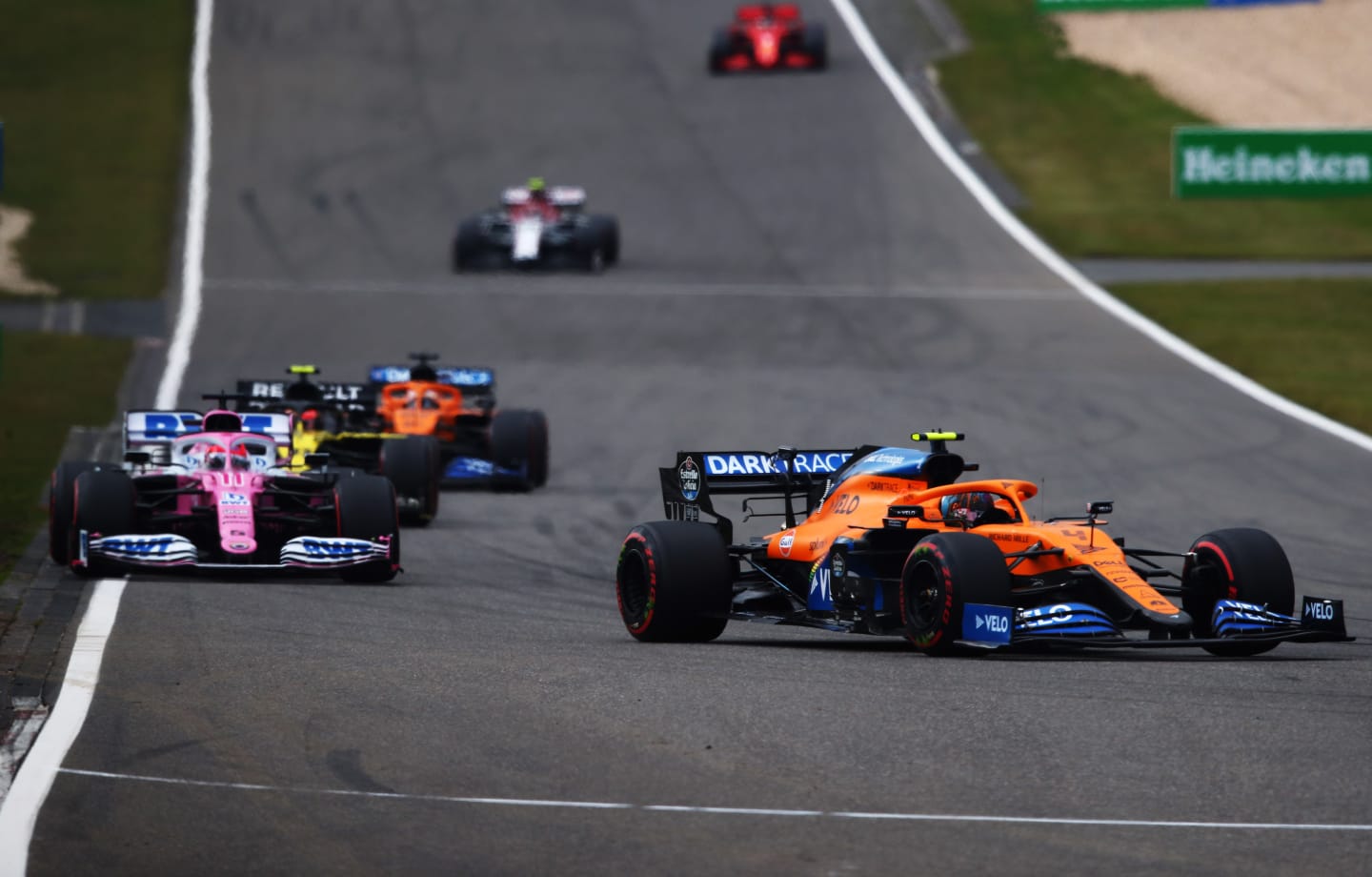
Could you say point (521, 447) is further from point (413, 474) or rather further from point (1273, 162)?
point (1273, 162)

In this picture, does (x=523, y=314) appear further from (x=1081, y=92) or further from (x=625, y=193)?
(x=1081, y=92)

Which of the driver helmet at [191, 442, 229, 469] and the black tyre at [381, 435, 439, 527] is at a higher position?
the driver helmet at [191, 442, 229, 469]

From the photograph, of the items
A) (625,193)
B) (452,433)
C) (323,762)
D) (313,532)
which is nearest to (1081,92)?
(625,193)

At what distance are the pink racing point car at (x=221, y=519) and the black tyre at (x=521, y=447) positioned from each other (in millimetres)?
6585

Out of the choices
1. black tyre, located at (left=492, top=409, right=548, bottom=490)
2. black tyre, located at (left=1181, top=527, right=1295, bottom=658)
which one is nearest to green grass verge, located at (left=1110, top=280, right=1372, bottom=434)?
black tyre, located at (left=492, top=409, right=548, bottom=490)

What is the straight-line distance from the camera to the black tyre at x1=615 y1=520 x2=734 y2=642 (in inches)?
550

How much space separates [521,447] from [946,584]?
1384 centimetres

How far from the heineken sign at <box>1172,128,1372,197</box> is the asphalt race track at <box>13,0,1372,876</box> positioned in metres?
4.82

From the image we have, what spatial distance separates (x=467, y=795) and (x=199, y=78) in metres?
49.5

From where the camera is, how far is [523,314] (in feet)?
126

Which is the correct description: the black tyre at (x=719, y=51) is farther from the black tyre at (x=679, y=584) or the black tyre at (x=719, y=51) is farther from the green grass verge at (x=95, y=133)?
the black tyre at (x=679, y=584)

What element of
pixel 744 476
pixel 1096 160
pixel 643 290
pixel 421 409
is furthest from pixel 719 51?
pixel 744 476

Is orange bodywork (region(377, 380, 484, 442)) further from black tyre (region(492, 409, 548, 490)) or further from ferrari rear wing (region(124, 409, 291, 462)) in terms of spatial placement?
ferrari rear wing (region(124, 409, 291, 462))

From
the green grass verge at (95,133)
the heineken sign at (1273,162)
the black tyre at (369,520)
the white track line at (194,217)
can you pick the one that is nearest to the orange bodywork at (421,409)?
the white track line at (194,217)
